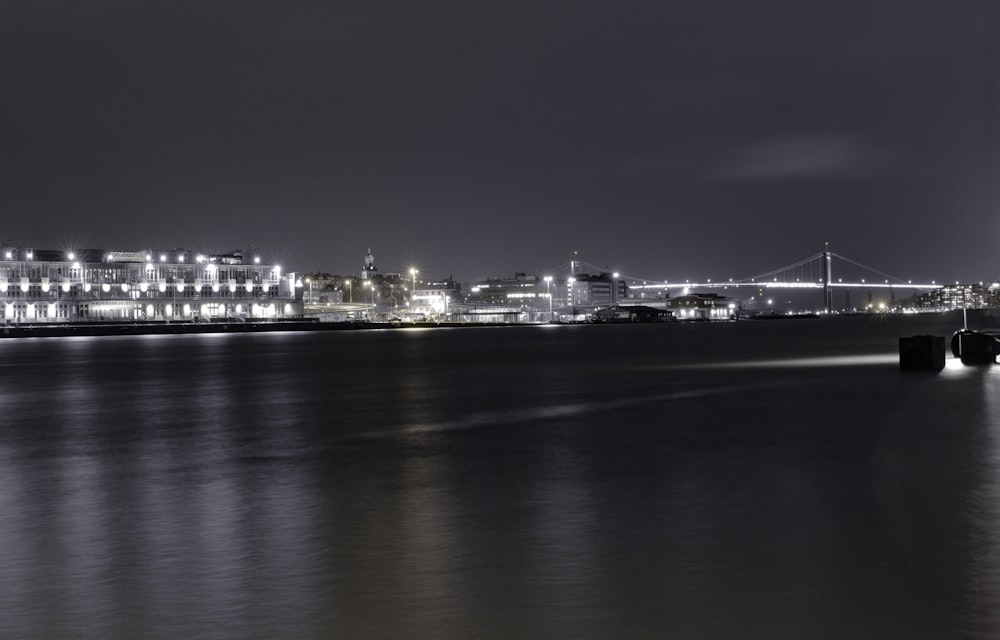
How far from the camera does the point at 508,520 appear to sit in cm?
1181

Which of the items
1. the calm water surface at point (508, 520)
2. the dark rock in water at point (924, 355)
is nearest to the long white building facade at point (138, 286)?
the calm water surface at point (508, 520)

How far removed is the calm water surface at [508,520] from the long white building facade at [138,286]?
108 m

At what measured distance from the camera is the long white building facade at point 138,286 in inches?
4953

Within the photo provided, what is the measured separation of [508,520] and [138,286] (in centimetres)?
13074

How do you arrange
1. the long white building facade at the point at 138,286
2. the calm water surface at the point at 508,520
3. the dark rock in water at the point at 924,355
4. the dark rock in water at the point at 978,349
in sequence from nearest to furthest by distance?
1. the calm water surface at the point at 508,520
2. the dark rock in water at the point at 924,355
3. the dark rock in water at the point at 978,349
4. the long white building facade at the point at 138,286

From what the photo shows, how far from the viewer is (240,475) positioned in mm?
16000

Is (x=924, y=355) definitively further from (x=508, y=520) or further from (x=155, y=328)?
(x=155, y=328)

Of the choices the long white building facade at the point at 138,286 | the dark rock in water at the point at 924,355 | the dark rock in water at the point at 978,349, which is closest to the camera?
the dark rock in water at the point at 924,355

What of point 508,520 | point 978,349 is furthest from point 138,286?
point 508,520

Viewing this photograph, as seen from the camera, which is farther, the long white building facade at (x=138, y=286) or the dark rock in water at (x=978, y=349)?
the long white building facade at (x=138, y=286)

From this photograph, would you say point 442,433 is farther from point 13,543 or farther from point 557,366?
point 557,366

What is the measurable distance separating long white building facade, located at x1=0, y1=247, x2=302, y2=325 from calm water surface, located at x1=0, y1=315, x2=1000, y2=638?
108 meters

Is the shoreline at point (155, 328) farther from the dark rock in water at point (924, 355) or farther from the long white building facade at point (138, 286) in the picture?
the dark rock in water at point (924, 355)

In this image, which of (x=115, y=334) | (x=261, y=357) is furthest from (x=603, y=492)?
(x=115, y=334)
